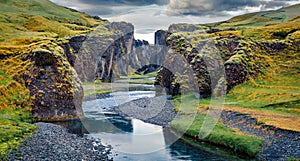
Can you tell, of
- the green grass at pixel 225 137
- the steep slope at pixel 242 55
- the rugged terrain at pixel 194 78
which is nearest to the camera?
the green grass at pixel 225 137

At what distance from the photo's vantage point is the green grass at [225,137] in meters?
41.3

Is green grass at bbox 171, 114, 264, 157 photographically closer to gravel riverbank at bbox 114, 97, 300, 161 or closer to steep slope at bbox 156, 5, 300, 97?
gravel riverbank at bbox 114, 97, 300, 161

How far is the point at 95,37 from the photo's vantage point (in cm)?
17375

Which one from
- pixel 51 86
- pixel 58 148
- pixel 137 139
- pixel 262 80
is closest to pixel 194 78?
pixel 262 80

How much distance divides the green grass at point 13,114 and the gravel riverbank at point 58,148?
5.40 feet

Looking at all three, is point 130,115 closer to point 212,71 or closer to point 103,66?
point 212,71

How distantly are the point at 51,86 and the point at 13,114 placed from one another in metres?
11.0

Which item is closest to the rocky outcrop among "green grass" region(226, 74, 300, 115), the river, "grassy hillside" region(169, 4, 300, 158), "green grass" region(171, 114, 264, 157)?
"grassy hillside" region(169, 4, 300, 158)

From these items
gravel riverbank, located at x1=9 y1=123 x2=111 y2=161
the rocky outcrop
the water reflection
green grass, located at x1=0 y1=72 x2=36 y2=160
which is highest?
the rocky outcrop

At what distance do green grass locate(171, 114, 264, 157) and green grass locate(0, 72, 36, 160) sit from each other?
87.2 feet

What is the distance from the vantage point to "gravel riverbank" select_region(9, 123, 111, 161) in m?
35.9

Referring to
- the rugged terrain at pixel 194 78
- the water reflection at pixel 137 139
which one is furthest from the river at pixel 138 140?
the rugged terrain at pixel 194 78

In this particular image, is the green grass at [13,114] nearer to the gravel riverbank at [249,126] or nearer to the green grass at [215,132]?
the gravel riverbank at [249,126]

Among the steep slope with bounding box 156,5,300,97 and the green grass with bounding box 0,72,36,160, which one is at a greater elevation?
the steep slope with bounding box 156,5,300,97
